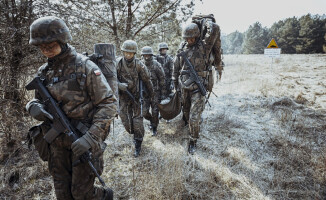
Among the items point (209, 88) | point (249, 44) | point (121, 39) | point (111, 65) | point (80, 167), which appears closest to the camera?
point (80, 167)

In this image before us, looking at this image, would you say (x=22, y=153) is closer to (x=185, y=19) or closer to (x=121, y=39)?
(x=121, y=39)

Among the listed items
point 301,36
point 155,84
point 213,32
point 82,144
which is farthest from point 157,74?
point 301,36

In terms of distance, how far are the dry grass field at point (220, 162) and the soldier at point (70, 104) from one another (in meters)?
0.72

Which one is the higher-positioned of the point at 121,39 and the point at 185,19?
the point at 185,19

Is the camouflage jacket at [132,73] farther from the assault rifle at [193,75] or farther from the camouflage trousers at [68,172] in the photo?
the camouflage trousers at [68,172]

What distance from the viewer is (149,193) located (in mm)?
2580

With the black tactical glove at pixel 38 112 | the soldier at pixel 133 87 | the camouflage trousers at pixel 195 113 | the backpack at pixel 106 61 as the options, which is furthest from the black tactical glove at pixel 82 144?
the camouflage trousers at pixel 195 113

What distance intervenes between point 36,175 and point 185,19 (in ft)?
19.6

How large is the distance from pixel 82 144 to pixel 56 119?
1.47 feet

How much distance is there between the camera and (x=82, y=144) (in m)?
1.80

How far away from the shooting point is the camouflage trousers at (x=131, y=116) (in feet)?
12.8

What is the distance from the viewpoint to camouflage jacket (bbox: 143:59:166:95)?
507 cm

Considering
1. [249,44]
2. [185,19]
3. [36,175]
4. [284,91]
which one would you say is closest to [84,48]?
[36,175]

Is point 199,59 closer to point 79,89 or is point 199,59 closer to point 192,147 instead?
point 192,147
